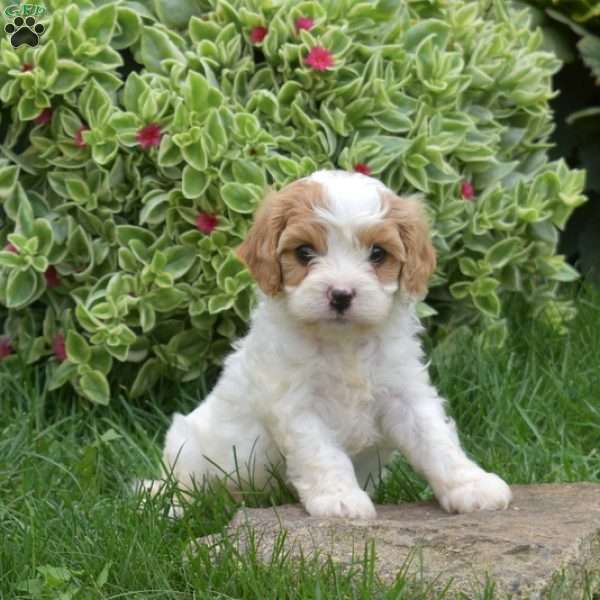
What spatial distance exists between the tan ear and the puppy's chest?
31 centimetres

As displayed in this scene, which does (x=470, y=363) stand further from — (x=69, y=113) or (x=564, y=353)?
(x=69, y=113)

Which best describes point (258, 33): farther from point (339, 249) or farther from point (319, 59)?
point (339, 249)

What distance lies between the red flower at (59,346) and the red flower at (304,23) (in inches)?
74.5

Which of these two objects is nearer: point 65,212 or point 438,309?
point 65,212

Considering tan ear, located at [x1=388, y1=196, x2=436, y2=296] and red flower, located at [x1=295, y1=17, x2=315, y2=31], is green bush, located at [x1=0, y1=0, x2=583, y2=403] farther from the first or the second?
tan ear, located at [x1=388, y1=196, x2=436, y2=296]

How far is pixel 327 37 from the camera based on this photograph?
5.93 meters

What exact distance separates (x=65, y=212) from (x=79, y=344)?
0.65 m

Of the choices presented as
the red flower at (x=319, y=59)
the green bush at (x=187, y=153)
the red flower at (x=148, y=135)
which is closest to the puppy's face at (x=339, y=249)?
the green bush at (x=187, y=153)

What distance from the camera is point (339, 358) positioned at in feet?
14.9

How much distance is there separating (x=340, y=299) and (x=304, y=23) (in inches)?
87.3

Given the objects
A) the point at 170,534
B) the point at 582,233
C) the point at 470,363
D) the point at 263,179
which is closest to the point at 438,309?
the point at 470,363

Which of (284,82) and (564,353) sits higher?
(284,82)

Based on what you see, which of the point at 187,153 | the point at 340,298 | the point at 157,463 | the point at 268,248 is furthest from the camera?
the point at 187,153

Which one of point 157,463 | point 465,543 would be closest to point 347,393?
point 465,543
